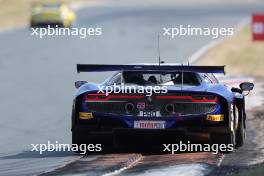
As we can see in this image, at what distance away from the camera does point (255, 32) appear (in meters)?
35.9

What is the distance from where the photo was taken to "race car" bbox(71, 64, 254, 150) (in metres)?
12.2

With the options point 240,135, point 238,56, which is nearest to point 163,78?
point 240,135

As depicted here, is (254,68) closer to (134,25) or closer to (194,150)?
(194,150)

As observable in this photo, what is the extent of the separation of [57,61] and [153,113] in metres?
22.5

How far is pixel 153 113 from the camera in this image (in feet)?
40.1

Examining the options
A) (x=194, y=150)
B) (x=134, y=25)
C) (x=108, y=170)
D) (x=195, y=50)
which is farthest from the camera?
(x=134, y=25)

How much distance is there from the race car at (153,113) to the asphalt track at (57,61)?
43 cm

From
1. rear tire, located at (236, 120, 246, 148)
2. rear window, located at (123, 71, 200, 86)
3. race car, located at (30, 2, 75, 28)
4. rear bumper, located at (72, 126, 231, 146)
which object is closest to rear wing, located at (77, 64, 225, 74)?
rear window, located at (123, 71, 200, 86)

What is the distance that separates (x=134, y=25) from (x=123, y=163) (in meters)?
43.9

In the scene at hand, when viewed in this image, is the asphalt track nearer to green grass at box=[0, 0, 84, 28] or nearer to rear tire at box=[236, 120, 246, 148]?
rear tire at box=[236, 120, 246, 148]

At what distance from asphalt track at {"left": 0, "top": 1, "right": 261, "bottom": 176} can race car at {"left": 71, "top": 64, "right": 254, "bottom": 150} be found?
43cm

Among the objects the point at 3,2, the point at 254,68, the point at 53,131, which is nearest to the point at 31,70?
the point at 254,68

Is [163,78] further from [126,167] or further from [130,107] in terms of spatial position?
[126,167]

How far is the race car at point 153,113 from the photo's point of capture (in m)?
12.2
